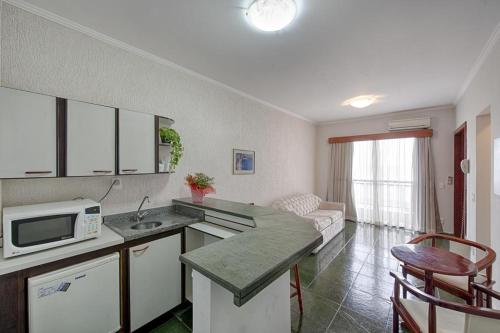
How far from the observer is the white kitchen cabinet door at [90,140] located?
1.59 meters

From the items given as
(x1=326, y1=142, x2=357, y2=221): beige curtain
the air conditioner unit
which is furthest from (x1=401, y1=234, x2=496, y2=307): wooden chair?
(x1=326, y1=142, x2=357, y2=221): beige curtain

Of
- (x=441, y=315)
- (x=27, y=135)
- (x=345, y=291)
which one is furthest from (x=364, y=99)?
(x=27, y=135)

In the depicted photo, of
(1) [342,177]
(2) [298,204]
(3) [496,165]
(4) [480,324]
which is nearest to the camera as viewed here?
(4) [480,324]

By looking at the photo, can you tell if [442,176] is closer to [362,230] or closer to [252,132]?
[362,230]

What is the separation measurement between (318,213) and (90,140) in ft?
13.6

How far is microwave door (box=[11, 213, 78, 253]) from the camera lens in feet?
4.25

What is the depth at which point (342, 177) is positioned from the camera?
17.9 feet

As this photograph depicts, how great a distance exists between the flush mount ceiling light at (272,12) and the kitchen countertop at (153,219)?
192 centimetres

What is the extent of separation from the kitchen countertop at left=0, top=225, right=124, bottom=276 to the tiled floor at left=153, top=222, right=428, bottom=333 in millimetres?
990

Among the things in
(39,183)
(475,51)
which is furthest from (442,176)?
(39,183)

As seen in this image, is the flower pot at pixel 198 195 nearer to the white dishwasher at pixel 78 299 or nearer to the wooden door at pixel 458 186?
the white dishwasher at pixel 78 299

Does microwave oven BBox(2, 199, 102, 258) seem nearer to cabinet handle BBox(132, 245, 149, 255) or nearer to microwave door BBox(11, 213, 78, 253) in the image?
microwave door BBox(11, 213, 78, 253)

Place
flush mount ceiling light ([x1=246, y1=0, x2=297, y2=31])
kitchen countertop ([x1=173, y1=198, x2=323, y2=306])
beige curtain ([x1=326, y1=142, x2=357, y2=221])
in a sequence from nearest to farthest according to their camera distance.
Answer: kitchen countertop ([x1=173, y1=198, x2=323, y2=306])
flush mount ceiling light ([x1=246, y1=0, x2=297, y2=31])
beige curtain ([x1=326, y1=142, x2=357, y2=221])

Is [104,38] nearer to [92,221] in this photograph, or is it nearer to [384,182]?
[92,221]
